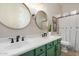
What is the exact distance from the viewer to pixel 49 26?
1433mm

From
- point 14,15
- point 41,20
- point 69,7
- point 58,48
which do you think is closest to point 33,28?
point 41,20

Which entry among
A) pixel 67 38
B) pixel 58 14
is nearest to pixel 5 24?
pixel 58 14

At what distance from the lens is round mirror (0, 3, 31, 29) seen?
4.44 feet

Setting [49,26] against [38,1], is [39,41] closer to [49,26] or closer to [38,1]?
[49,26]

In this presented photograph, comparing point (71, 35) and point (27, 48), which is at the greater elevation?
point (71, 35)

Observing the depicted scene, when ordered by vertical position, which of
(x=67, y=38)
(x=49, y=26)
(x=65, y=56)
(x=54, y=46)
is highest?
(x=49, y=26)

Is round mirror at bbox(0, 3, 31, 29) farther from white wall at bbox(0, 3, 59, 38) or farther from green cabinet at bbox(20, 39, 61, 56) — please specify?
green cabinet at bbox(20, 39, 61, 56)

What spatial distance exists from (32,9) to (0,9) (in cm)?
40

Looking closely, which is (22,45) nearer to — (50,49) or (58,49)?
(50,49)

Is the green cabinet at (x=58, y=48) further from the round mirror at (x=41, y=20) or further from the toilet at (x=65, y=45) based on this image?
the round mirror at (x=41, y=20)

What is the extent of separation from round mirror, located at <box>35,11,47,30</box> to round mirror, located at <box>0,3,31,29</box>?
0.45 feet

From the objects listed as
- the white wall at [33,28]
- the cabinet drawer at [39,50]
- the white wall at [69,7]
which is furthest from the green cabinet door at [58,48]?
the white wall at [69,7]

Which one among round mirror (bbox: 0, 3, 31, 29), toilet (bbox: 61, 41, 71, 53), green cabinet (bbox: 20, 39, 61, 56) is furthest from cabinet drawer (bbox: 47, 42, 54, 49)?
round mirror (bbox: 0, 3, 31, 29)

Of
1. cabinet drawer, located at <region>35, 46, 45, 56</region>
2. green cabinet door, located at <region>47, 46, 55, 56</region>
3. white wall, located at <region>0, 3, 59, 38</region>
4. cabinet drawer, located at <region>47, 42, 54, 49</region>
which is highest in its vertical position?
white wall, located at <region>0, 3, 59, 38</region>
